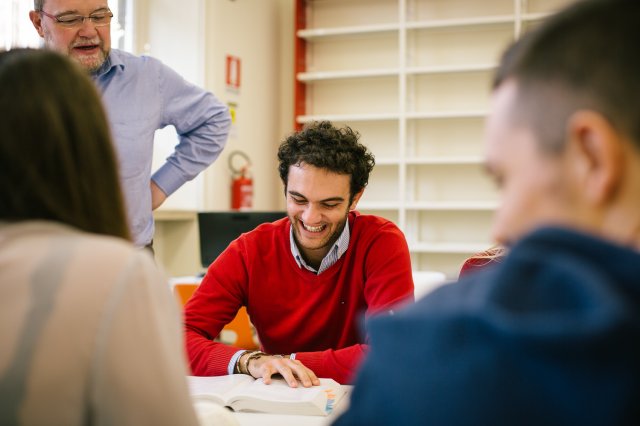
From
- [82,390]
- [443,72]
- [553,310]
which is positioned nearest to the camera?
[553,310]

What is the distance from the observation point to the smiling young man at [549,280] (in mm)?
417

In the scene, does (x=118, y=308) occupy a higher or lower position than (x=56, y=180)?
lower

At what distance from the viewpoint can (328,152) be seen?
2059 mm

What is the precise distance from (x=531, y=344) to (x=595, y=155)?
16cm

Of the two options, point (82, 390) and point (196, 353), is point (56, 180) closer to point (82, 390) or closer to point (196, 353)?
point (82, 390)

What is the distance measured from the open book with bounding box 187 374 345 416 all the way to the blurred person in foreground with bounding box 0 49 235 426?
0.69 m

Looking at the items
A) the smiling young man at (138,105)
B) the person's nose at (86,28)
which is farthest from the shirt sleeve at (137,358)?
the person's nose at (86,28)

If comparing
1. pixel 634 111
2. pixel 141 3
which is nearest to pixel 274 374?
pixel 634 111

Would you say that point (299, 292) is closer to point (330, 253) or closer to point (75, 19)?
point (330, 253)

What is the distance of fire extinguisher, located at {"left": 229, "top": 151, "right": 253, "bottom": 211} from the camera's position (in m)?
5.12

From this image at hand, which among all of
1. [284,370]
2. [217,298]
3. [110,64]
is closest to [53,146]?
[284,370]

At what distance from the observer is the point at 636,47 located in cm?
50

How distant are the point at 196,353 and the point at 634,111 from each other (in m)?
1.51

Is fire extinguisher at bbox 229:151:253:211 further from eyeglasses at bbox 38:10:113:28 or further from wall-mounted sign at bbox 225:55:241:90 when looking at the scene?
eyeglasses at bbox 38:10:113:28
